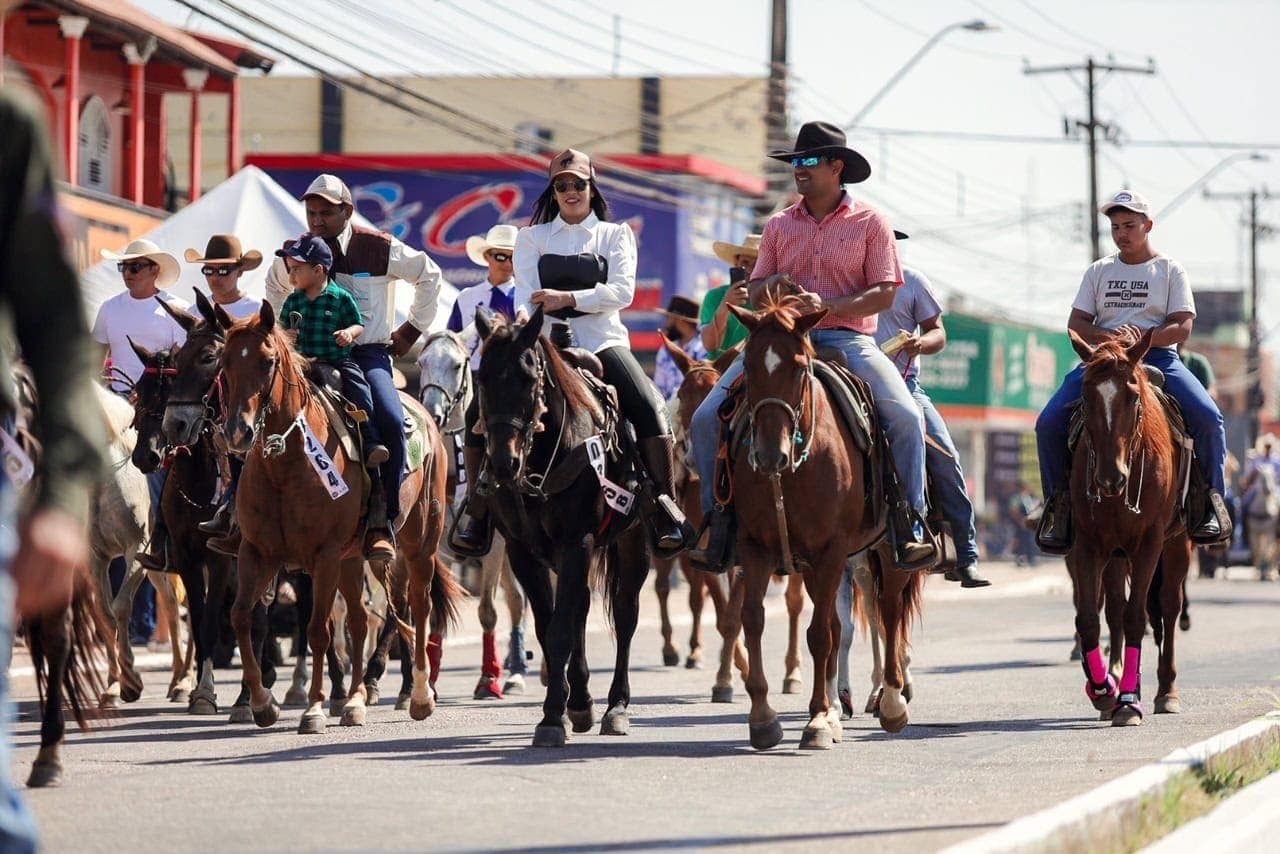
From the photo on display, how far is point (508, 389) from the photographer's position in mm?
10094

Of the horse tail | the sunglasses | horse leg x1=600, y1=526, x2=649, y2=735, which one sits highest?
the sunglasses

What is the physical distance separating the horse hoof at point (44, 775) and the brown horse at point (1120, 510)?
19.2ft

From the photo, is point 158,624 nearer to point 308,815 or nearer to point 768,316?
point 768,316

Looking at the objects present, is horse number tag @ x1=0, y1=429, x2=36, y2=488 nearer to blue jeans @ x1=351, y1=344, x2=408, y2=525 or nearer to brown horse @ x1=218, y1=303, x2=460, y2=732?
brown horse @ x1=218, y1=303, x2=460, y2=732

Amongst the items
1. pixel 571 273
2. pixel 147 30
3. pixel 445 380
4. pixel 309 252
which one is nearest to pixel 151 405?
pixel 309 252

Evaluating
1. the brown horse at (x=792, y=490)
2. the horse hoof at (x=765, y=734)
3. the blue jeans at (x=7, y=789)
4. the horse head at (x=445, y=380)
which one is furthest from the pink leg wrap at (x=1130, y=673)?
the blue jeans at (x=7, y=789)

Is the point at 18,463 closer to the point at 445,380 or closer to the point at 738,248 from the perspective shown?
the point at 445,380

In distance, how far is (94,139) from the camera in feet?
113

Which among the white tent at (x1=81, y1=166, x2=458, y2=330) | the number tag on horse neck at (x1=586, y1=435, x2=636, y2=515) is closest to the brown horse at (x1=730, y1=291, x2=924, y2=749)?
the number tag on horse neck at (x1=586, y1=435, x2=636, y2=515)

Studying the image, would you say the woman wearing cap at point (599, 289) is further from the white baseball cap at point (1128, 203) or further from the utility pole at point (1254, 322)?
the utility pole at point (1254, 322)

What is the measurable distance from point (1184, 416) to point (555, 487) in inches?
176

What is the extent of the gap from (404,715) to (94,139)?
23.9 metres

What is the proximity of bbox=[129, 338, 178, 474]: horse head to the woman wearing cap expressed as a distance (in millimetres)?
2615

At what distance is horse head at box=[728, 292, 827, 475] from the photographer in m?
9.86
